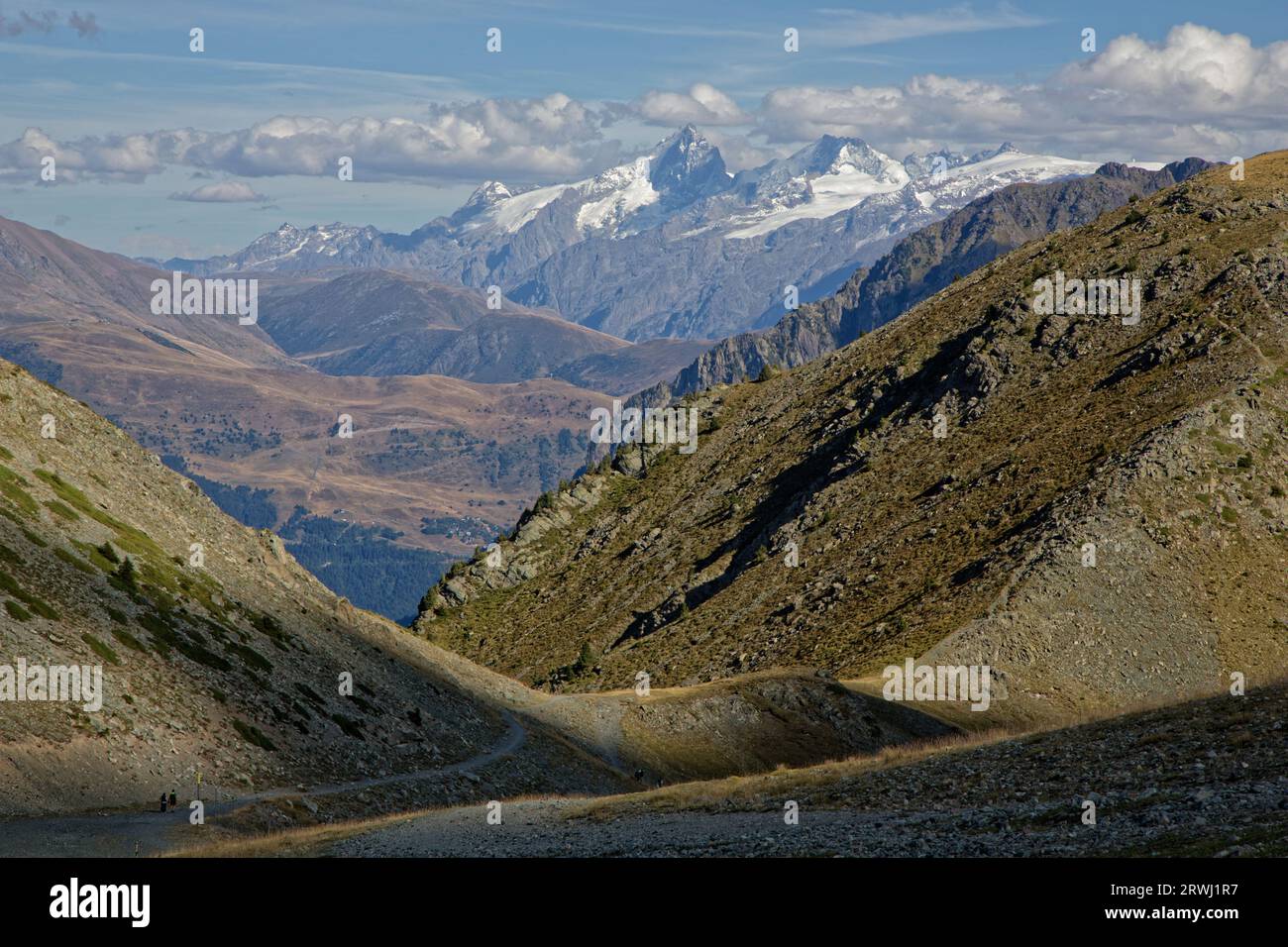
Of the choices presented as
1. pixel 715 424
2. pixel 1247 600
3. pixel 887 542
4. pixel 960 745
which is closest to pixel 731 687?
pixel 887 542

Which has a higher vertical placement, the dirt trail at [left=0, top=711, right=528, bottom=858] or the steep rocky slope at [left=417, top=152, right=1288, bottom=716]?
the steep rocky slope at [left=417, top=152, right=1288, bottom=716]

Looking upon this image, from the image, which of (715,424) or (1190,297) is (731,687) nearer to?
(1190,297)

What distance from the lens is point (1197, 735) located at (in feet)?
125

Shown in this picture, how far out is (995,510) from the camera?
110000 mm

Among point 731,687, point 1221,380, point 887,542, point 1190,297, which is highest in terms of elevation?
point 1190,297

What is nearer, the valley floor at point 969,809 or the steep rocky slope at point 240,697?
the valley floor at point 969,809

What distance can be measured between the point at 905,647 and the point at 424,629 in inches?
3427

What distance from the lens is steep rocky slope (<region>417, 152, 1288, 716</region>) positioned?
92250mm

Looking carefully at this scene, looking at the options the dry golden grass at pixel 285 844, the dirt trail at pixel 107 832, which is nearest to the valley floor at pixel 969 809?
the dry golden grass at pixel 285 844

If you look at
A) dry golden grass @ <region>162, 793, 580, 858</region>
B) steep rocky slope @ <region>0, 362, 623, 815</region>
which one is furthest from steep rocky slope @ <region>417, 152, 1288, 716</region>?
dry golden grass @ <region>162, 793, 580, 858</region>

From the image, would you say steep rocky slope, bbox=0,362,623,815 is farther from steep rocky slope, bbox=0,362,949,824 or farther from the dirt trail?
the dirt trail

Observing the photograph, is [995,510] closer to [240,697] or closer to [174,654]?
[240,697]

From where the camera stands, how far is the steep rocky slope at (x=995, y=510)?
9225cm

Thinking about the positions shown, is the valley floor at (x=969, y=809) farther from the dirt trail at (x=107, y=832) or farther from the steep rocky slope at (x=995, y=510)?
the steep rocky slope at (x=995, y=510)
